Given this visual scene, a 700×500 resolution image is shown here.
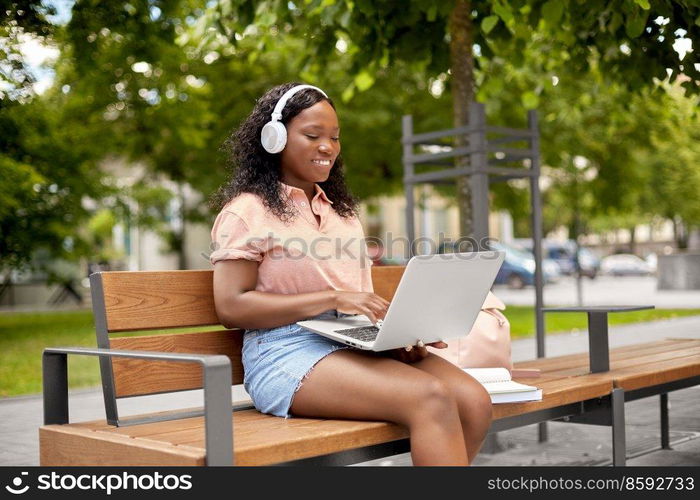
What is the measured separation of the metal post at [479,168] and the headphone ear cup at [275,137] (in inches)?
99.9

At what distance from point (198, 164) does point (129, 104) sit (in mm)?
2888

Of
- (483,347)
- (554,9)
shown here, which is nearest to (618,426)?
(483,347)

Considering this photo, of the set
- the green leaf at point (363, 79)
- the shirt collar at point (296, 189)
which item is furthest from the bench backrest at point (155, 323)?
the green leaf at point (363, 79)

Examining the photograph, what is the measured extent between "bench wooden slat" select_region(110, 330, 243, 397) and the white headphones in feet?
2.57

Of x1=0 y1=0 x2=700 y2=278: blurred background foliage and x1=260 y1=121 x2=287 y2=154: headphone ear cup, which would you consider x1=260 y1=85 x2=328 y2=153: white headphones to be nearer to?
x1=260 y1=121 x2=287 y2=154: headphone ear cup

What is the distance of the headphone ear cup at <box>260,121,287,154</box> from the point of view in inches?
127

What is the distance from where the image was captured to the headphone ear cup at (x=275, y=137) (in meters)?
3.23

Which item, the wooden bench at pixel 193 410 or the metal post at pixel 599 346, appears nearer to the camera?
the wooden bench at pixel 193 410

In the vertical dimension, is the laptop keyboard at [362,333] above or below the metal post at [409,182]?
below

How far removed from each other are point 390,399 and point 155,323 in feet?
3.37

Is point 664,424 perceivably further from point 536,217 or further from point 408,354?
point 408,354

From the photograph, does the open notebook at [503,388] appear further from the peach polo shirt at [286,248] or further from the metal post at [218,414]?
the metal post at [218,414]

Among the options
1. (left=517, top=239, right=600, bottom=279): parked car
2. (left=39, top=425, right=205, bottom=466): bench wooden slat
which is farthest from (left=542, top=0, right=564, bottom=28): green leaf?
(left=517, top=239, right=600, bottom=279): parked car
